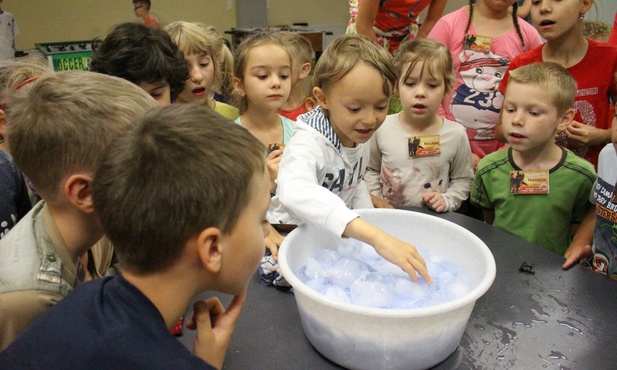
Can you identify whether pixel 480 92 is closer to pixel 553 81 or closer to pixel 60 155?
pixel 553 81

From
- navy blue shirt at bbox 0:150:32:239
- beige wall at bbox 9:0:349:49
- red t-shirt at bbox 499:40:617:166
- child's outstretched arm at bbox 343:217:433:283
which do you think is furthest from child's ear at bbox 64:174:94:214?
beige wall at bbox 9:0:349:49

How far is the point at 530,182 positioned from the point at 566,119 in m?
0.28

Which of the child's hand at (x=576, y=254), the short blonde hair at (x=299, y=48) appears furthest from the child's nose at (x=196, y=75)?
the child's hand at (x=576, y=254)

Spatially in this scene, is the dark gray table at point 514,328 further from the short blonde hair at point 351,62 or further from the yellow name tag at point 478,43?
the yellow name tag at point 478,43

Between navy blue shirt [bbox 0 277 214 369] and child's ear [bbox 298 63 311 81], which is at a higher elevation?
navy blue shirt [bbox 0 277 214 369]

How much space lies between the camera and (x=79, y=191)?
908mm

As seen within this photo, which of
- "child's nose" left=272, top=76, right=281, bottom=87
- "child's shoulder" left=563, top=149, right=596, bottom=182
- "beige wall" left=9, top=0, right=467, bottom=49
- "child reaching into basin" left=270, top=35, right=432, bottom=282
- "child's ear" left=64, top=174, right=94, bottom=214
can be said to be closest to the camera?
"child's ear" left=64, top=174, right=94, bottom=214

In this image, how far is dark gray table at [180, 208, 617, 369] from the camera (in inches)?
35.1

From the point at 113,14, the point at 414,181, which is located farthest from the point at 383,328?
the point at 113,14

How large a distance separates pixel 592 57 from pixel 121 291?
182 centimetres

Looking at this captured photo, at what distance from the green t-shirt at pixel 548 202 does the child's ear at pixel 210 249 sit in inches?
44.2

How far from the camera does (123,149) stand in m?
0.71

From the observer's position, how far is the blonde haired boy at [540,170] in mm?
1525

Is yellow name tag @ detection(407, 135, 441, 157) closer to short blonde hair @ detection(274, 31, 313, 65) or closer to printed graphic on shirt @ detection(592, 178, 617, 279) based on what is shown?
printed graphic on shirt @ detection(592, 178, 617, 279)
